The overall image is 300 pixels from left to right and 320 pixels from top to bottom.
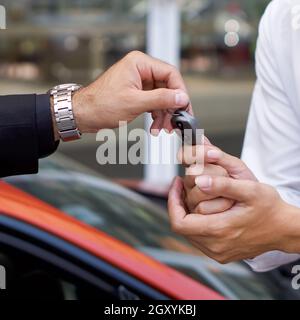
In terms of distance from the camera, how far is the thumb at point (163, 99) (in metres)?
1.47

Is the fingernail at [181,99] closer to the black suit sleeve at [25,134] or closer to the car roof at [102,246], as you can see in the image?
the black suit sleeve at [25,134]

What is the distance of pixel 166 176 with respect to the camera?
6539 millimetres

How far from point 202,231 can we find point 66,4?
12735mm

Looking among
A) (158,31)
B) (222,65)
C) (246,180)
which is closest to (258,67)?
(246,180)

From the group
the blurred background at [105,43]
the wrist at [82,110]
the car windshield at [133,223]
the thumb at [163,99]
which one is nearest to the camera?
the thumb at [163,99]

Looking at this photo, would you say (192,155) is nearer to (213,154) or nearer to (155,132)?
(213,154)

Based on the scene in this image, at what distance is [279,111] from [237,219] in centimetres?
34

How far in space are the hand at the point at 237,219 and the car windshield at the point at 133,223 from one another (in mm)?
651

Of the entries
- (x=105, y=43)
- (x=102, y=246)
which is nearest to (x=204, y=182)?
(x=102, y=246)

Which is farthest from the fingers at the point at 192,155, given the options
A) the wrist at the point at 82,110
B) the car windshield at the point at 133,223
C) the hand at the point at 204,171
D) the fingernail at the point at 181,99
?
the car windshield at the point at 133,223

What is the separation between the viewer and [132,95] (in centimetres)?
151

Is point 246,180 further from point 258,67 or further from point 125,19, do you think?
point 125,19

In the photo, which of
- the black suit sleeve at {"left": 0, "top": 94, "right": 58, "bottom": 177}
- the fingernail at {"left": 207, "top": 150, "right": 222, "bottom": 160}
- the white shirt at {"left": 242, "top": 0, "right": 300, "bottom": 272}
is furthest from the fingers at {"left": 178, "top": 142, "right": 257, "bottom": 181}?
the black suit sleeve at {"left": 0, "top": 94, "right": 58, "bottom": 177}

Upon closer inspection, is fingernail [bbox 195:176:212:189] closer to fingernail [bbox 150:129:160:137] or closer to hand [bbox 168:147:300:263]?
hand [bbox 168:147:300:263]
